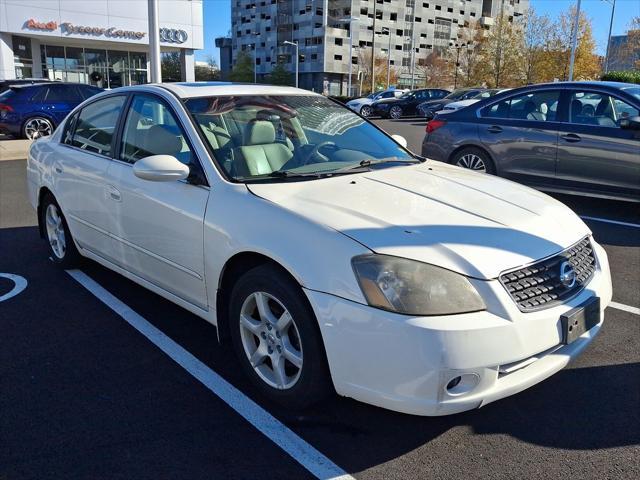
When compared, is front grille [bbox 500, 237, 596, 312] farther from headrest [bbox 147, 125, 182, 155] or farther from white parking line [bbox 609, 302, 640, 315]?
headrest [bbox 147, 125, 182, 155]

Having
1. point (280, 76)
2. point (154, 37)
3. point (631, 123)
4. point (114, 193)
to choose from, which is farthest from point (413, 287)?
point (280, 76)

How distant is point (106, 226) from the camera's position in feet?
13.6

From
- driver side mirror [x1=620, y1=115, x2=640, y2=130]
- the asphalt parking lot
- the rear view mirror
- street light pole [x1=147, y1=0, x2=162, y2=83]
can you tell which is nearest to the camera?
the asphalt parking lot

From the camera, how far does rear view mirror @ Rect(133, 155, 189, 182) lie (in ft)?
10.7

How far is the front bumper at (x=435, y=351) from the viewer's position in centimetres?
236

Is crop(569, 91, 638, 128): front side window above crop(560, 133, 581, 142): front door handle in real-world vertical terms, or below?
above

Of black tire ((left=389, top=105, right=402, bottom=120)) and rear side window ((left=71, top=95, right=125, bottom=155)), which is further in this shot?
black tire ((left=389, top=105, right=402, bottom=120))

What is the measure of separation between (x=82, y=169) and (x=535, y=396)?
3.51 m

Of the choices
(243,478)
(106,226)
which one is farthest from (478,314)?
(106,226)

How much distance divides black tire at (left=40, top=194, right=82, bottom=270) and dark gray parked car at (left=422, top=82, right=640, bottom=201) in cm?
519

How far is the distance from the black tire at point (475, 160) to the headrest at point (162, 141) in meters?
4.90

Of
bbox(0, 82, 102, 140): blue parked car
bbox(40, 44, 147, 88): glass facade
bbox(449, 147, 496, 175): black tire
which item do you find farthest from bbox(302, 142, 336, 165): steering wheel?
bbox(40, 44, 147, 88): glass facade

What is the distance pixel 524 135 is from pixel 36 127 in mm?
12154

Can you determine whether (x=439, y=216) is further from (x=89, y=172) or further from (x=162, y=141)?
(x=89, y=172)
